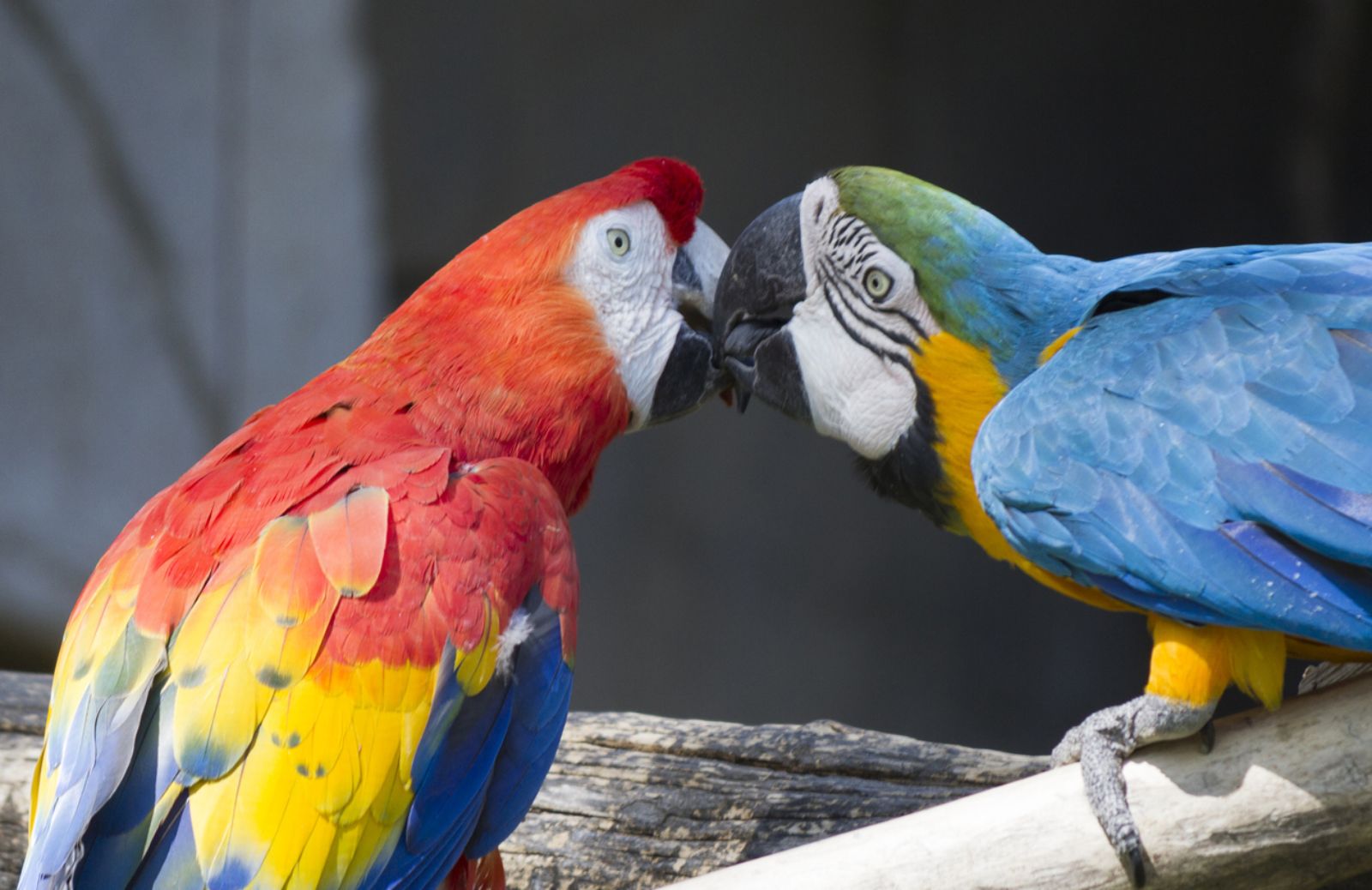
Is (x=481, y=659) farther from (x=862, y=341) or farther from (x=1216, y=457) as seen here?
(x=1216, y=457)

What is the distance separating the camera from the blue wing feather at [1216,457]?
1063mm

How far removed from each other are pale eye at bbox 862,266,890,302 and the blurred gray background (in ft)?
7.47

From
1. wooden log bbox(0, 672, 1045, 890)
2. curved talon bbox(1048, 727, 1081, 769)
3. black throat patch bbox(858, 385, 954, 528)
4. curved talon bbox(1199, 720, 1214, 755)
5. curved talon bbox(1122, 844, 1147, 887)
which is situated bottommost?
wooden log bbox(0, 672, 1045, 890)

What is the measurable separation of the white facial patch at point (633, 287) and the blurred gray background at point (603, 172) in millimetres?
2079

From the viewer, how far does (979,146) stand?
368cm

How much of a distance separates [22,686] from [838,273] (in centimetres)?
122

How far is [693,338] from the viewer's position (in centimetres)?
150

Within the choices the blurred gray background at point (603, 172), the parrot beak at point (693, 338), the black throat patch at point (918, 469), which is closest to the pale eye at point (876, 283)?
the black throat patch at point (918, 469)

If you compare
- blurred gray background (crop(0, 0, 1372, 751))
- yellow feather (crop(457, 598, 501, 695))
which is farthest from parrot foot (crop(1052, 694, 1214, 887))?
blurred gray background (crop(0, 0, 1372, 751))

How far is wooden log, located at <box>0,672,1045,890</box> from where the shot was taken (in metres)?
1.55

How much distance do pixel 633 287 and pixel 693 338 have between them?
10cm

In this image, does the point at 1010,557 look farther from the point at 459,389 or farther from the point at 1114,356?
the point at 459,389

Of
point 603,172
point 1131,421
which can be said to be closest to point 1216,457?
point 1131,421

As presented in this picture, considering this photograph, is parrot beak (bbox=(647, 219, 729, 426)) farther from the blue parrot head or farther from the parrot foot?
the parrot foot
